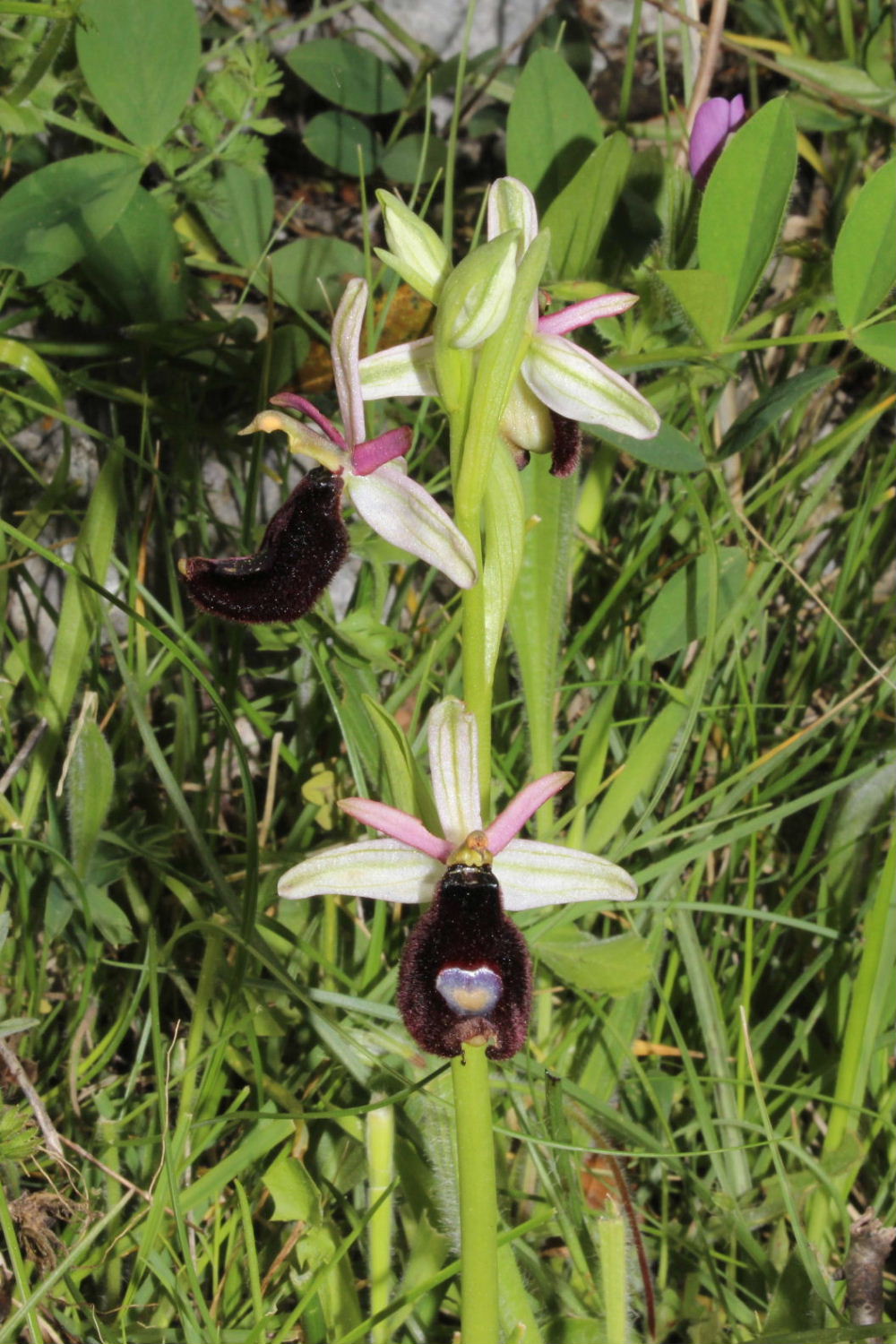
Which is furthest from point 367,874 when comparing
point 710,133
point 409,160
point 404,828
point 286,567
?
point 409,160

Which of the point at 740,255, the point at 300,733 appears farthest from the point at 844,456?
the point at 300,733

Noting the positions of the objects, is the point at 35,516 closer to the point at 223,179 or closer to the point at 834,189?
the point at 223,179

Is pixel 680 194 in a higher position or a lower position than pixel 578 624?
higher

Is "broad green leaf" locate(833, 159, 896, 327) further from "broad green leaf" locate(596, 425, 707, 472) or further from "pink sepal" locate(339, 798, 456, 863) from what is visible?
"pink sepal" locate(339, 798, 456, 863)

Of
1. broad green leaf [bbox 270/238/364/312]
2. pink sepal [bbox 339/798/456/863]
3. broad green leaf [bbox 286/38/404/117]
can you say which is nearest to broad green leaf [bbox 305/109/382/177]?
broad green leaf [bbox 286/38/404/117]

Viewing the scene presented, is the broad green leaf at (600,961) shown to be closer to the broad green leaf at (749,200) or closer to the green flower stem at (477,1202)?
the green flower stem at (477,1202)
